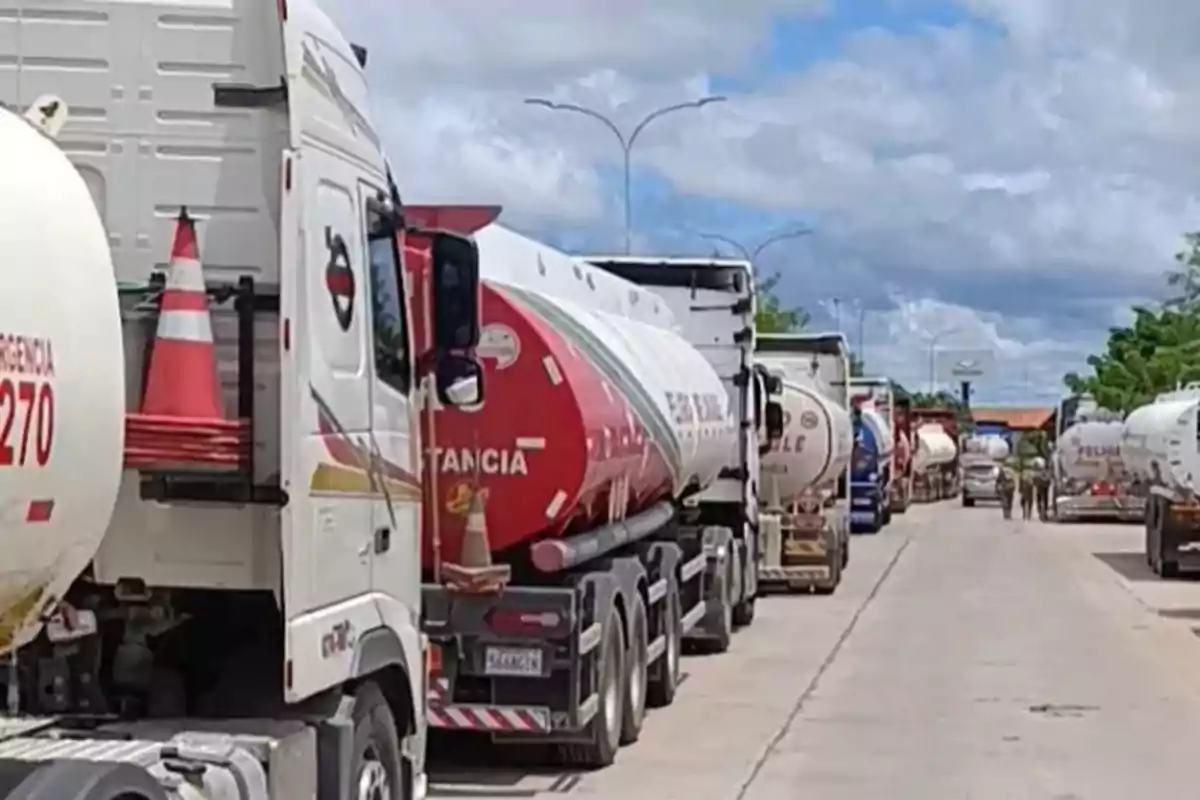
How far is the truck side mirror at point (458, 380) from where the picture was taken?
9352 mm

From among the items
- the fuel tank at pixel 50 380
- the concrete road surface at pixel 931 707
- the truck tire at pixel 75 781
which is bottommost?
the concrete road surface at pixel 931 707

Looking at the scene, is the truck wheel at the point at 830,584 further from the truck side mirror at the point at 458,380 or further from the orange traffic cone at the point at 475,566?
the truck side mirror at the point at 458,380

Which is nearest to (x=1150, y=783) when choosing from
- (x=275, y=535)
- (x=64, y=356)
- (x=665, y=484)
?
(x=665, y=484)

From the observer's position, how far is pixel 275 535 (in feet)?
25.0

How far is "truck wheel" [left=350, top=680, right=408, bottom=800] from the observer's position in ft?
27.3

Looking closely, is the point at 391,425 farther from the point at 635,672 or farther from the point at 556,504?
the point at 635,672

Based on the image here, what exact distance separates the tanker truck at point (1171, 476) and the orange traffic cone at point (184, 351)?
23621 mm

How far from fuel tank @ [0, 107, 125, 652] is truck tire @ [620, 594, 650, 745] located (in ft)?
28.7

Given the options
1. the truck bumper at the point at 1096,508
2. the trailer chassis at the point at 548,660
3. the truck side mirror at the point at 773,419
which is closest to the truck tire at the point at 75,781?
the trailer chassis at the point at 548,660

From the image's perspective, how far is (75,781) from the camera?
5.88 meters

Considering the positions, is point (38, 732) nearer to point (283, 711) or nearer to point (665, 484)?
point (283, 711)

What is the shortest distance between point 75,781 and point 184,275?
2.08m

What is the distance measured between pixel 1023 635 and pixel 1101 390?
80035 millimetres

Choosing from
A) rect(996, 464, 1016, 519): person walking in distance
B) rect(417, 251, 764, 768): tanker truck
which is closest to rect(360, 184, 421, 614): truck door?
rect(417, 251, 764, 768): tanker truck
